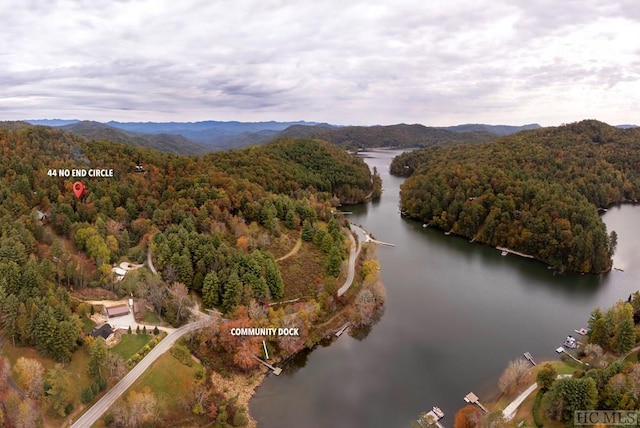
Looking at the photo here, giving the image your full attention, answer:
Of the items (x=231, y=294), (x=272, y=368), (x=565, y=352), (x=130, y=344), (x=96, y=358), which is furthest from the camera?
(x=231, y=294)

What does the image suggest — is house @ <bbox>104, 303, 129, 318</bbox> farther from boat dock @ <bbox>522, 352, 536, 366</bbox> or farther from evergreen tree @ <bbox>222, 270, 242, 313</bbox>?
boat dock @ <bbox>522, 352, 536, 366</bbox>

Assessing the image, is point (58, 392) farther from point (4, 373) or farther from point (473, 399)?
point (473, 399)

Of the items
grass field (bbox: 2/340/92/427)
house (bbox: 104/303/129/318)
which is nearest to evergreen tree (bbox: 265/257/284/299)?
house (bbox: 104/303/129/318)

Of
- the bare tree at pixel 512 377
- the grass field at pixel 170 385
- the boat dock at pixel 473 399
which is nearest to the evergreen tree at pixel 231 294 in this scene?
the grass field at pixel 170 385

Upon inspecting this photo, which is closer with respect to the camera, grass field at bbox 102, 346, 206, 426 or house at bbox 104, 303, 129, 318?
grass field at bbox 102, 346, 206, 426

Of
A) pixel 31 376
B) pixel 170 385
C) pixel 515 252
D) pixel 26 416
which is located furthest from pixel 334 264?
pixel 515 252

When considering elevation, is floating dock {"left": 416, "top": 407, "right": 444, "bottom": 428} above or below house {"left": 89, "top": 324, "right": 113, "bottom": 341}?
below

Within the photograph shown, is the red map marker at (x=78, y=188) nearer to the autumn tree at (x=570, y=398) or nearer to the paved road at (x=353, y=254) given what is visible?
the paved road at (x=353, y=254)
